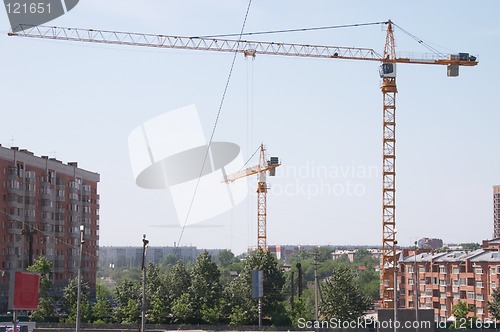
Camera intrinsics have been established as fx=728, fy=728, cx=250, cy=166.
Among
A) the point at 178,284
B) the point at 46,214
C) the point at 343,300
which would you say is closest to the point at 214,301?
the point at 178,284

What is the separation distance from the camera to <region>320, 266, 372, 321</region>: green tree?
66.2 m

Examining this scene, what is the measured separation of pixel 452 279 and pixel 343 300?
37014 millimetres

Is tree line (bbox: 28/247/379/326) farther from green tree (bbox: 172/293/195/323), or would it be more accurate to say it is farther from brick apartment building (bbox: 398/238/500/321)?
brick apartment building (bbox: 398/238/500/321)

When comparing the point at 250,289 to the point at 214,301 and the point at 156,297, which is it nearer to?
the point at 214,301

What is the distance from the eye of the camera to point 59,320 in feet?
220

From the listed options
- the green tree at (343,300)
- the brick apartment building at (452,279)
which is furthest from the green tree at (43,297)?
the brick apartment building at (452,279)

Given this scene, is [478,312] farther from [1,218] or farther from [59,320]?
[1,218]

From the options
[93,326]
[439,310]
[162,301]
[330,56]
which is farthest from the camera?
[439,310]

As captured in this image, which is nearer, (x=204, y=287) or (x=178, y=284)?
(x=204, y=287)

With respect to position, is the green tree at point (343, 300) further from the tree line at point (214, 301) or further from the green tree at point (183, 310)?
the green tree at point (183, 310)

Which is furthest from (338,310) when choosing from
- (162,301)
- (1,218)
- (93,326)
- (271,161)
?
(271,161)

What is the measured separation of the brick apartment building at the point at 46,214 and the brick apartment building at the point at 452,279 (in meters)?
43.7

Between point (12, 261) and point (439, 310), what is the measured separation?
56527 millimetres

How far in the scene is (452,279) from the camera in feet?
322
